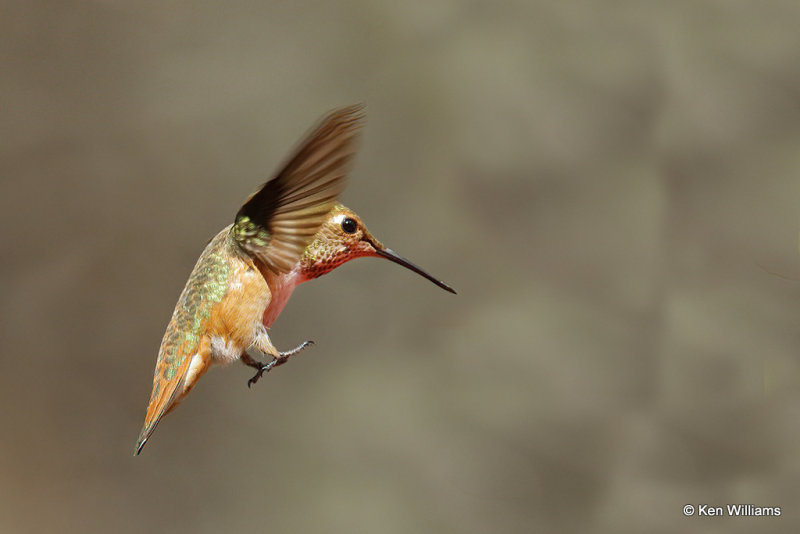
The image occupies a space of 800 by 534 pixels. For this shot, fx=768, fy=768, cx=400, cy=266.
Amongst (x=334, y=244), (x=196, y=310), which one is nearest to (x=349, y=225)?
(x=334, y=244)

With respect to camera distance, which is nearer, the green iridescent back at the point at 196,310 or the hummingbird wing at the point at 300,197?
the hummingbird wing at the point at 300,197

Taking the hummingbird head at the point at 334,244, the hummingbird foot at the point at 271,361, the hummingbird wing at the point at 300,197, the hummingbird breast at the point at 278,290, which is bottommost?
the hummingbird foot at the point at 271,361

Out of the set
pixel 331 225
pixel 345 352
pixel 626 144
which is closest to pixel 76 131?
pixel 345 352

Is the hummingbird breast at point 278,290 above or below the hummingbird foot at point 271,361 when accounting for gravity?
above

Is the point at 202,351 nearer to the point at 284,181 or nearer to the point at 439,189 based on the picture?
the point at 284,181

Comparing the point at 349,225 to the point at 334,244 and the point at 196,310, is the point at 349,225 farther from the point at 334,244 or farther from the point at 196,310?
the point at 196,310

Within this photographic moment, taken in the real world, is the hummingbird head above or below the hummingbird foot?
above
